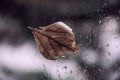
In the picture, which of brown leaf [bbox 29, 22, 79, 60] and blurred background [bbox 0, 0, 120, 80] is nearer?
brown leaf [bbox 29, 22, 79, 60]

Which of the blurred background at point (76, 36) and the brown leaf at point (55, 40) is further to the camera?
the blurred background at point (76, 36)

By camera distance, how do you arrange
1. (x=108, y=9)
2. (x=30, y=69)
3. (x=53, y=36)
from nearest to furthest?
(x=53, y=36), (x=30, y=69), (x=108, y=9)

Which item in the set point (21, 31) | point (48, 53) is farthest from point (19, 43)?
point (48, 53)

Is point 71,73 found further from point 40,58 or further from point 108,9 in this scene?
point 108,9

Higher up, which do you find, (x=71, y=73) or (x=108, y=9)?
(x=108, y=9)

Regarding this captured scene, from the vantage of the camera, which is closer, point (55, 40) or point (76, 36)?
point (55, 40)
